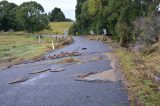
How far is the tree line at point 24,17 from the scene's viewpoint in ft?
297

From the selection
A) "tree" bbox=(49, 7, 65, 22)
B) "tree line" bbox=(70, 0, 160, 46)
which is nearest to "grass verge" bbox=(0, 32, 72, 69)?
"tree line" bbox=(70, 0, 160, 46)

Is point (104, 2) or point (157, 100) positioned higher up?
point (104, 2)

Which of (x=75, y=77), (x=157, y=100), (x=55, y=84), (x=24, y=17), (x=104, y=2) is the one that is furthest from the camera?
(x=24, y=17)

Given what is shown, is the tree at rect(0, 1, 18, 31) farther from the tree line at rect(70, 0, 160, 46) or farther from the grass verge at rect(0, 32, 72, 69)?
the grass verge at rect(0, 32, 72, 69)

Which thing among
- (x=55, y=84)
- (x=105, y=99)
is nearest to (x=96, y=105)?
(x=105, y=99)

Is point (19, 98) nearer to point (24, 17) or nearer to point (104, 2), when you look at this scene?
point (104, 2)

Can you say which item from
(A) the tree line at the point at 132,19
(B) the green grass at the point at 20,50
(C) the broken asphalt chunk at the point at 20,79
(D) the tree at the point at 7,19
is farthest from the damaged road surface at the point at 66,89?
(D) the tree at the point at 7,19

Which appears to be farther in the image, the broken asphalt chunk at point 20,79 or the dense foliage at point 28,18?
the dense foliage at point 28,18

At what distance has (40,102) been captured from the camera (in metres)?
11.0

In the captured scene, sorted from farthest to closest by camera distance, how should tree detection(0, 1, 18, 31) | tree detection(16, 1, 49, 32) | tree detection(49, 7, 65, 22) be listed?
1. tree detection(49, 7, 65, 22)
2. tree detection(0, 1, 18, 31)
3. tree detection(16, 1, 49, 32)

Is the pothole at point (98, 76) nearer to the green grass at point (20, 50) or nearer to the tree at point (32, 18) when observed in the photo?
the green grass at point (20, 50)

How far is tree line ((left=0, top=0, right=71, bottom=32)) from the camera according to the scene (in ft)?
297

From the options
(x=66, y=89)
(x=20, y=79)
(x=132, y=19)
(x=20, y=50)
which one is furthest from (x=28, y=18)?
(x=66, y=89)

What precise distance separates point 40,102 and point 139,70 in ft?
21.0
